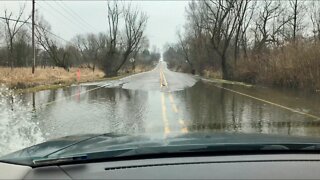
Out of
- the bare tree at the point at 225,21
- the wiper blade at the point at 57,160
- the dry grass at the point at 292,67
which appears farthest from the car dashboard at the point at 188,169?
the bare tree at the point at 225,21

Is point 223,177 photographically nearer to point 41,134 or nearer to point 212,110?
point 41,134

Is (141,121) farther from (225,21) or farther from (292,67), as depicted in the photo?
(225,21)

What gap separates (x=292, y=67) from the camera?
3209cm

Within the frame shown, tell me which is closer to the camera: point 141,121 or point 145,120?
point 141,121

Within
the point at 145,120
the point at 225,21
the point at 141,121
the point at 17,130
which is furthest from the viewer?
the point at 225,21

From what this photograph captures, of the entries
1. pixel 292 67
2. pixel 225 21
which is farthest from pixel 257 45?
pixel 292 67

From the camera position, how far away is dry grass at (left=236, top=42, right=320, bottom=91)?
29.4 m

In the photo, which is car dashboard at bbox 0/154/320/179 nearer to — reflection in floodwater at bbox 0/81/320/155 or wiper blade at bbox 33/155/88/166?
wiper blade at bbox 33/155/88/166

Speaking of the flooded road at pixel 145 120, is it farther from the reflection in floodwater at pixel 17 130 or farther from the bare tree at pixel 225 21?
the bare tree at pixel 225 21

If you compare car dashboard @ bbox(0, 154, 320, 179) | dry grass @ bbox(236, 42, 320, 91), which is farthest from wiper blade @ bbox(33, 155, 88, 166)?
dry grass @ bbox(236, 42, 320, 91)

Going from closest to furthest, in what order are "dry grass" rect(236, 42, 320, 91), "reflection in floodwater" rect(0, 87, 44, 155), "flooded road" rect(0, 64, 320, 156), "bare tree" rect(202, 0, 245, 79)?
"reflection in floodwater" rect(0, 87, 44, 155)
"flooded road" rect(0, 64, 320, 156)
"dry grass" rect(236, 42, 320, 91)
"bare tree" rect(202, 0, 245, 79)

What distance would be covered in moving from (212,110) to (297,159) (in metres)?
12.6

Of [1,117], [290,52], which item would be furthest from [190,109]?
[290,52]

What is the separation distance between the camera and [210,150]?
134 inches
